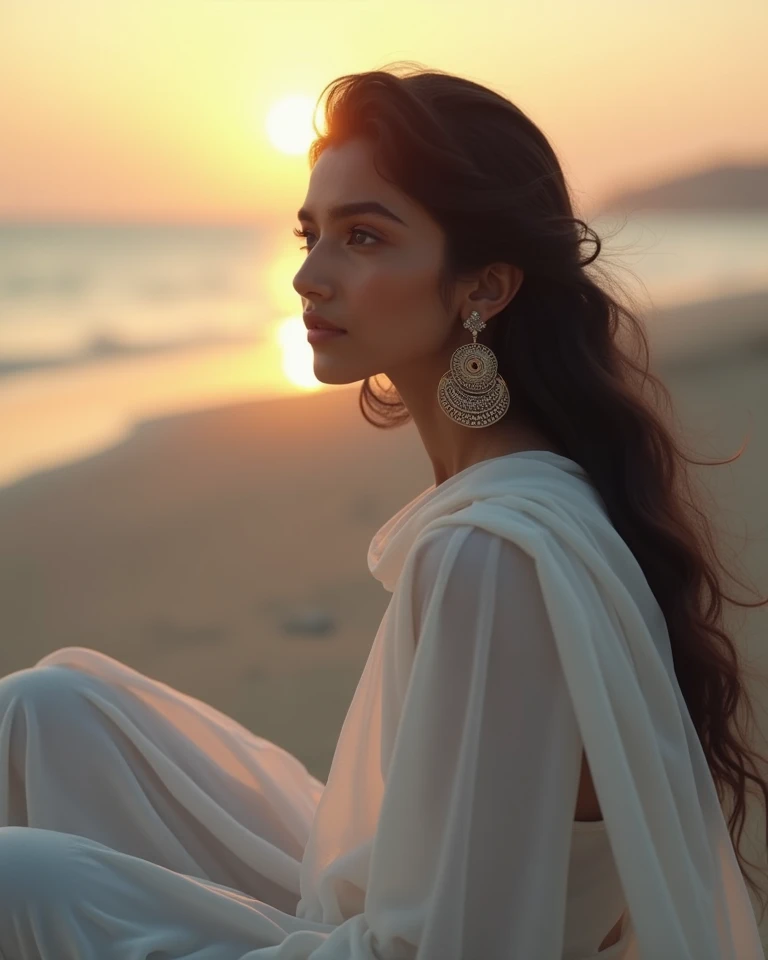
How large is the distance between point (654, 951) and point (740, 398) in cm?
924

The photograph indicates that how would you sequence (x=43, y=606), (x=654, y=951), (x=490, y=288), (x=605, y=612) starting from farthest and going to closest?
(x=43, y=606)
(x=490, y=288)
(x=605, y=612)
(x=654, y=951)

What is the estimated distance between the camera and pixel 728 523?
21.8ft

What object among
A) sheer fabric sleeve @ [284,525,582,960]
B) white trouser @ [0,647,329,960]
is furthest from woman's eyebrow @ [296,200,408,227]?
white trouser @ [0,647,329,960]

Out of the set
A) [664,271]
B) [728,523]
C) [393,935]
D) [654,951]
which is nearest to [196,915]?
[393,935]

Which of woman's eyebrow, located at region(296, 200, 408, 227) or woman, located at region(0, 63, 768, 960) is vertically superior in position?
woman's eyebrow, located at region(296, 200, 408, 227)

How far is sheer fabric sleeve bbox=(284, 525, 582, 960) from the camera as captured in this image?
1715 millimetres

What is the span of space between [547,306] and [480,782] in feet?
3.24

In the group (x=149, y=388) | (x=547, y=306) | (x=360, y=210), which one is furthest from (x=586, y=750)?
(x=149, y=388)

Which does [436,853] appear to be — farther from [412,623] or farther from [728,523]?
[728,523]

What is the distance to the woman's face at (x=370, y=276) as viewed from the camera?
2.22 m

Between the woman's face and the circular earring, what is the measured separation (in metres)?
0.05

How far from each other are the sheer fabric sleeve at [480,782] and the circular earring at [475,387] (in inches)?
20.6

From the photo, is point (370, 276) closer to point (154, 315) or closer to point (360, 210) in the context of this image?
point (360, 210)

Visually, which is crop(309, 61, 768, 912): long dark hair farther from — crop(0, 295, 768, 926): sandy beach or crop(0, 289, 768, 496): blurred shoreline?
crop(0, 289, 768, 496): blurred shoreline
